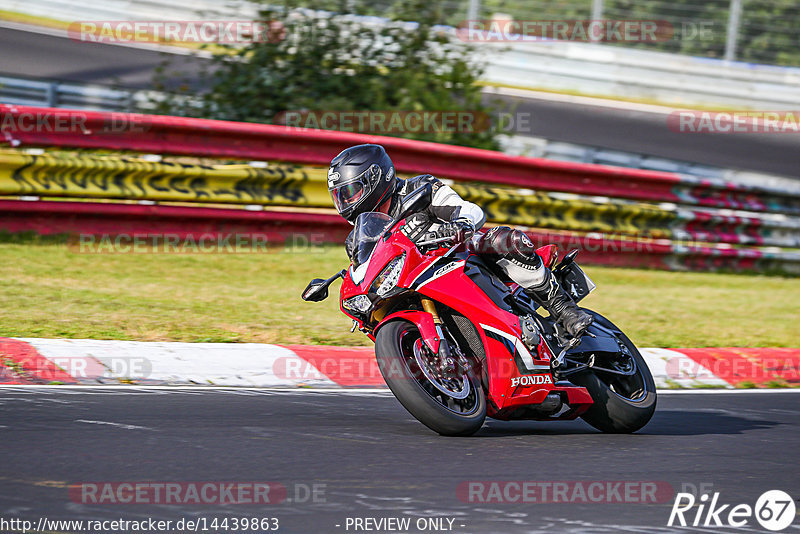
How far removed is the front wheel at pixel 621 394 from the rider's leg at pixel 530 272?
219 mm

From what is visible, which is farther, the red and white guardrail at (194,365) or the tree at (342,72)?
the tree at (342,72)

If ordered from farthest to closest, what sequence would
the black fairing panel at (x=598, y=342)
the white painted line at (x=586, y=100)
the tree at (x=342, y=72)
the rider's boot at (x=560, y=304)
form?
the white painted line at (x=586, y=100) < the tree at (x=342, y=72) < the black fairing panel at (x=598, y=342) < the rider's boot at (x=560, y=304)

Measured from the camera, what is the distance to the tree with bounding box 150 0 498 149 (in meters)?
12.2

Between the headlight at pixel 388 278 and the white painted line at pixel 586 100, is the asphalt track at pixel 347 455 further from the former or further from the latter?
the white painted line at pixel 586 100

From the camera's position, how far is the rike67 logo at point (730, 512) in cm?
393

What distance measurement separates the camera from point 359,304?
5.07 metres

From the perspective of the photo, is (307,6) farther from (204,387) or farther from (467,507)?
(467,507)

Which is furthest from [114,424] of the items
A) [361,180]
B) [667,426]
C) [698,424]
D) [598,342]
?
[698,424]

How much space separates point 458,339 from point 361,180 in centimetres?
90

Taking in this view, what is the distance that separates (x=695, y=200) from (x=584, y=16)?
9475 millimetres

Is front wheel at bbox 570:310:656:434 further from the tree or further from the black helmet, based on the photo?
the tree

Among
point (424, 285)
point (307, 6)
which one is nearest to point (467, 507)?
point (424, 285)

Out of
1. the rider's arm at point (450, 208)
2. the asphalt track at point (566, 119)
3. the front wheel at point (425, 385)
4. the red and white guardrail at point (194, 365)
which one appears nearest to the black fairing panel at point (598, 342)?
the front wheel at point (425, 385)

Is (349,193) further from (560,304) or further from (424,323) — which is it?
(560,304)
